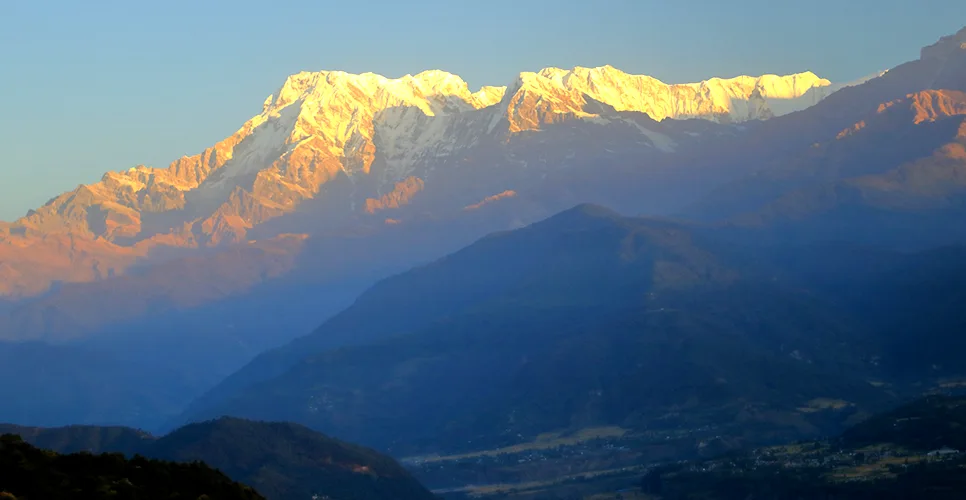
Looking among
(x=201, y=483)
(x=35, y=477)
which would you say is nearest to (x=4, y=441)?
(x=35, y=477)

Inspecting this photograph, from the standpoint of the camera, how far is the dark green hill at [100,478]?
101188 millimetres

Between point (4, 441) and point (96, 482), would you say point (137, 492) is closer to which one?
point (96, 482)

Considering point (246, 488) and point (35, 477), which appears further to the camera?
point (246, 488)

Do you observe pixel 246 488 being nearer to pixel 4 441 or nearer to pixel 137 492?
pixel 137 492

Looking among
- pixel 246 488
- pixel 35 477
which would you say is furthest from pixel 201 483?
pixel 35 477

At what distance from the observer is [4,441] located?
107 metres

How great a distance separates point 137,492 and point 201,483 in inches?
245

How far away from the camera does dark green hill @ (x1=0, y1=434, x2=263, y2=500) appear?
10119cm

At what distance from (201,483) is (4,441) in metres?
13.2

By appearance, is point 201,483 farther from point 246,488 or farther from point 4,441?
point 4,441

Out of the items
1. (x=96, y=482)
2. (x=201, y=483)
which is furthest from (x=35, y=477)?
(x=201, y=483)

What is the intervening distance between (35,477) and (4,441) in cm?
601

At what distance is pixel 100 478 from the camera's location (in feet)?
341

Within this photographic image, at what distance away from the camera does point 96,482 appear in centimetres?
10344
